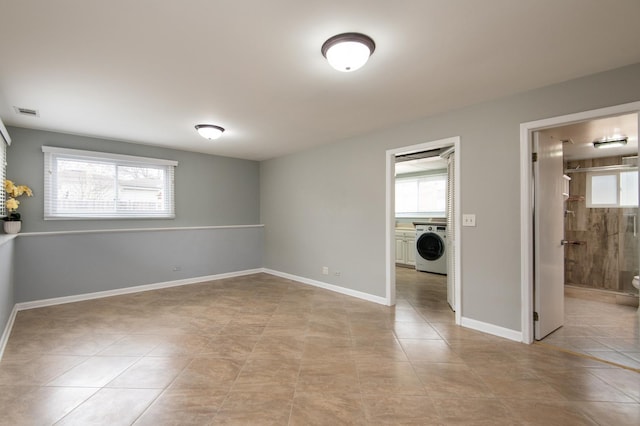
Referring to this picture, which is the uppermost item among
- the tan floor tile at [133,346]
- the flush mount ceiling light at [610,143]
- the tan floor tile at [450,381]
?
the flush mount ceiling light at [610,143]

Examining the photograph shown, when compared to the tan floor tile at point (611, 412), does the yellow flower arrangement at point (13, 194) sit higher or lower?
higher

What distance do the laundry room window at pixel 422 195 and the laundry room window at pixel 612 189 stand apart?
249 cm

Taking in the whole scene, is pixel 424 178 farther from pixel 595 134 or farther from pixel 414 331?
pixel 414 331

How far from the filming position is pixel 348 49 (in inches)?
75.5

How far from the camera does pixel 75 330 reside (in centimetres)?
306

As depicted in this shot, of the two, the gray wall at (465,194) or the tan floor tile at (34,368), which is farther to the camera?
the gray wall at (465,194)

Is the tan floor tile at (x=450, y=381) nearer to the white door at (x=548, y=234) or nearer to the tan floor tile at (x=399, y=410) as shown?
the tan floor tile at (x=399, y=410)

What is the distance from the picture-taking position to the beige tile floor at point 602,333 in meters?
2.57

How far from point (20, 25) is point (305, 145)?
11.7 feet

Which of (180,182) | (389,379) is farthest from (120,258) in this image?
(389,379)

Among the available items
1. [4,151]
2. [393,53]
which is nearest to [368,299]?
[393,53]

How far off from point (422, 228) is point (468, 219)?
3.16m

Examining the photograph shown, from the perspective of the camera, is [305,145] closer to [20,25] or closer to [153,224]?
[153,224]

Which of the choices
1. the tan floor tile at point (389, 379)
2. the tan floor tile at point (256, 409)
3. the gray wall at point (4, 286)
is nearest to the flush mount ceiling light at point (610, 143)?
the tan floor tile at point (389, 379)
